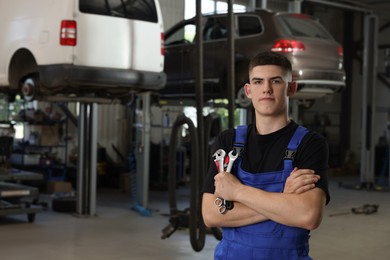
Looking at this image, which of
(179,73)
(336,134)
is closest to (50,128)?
(179,73)

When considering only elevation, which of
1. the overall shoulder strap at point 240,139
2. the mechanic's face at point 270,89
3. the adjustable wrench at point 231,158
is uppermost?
the mechanic's face at point 270,89

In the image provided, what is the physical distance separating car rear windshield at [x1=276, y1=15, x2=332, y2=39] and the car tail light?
22 centimetres

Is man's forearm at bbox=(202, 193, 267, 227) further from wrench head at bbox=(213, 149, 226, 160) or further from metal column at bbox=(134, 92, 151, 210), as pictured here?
metal column at bbox=(134, 92, 151, 210)

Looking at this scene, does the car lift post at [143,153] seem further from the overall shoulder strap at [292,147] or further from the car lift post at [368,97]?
the overall shoulder strap at [292,147]

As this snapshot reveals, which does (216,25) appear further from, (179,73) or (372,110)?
(372,110)

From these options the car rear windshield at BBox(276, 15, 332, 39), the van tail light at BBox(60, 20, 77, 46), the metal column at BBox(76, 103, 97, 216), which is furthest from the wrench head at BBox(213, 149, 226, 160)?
the car rear windshield at BBox(276, 15, 332, 39)

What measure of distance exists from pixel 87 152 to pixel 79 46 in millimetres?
2733

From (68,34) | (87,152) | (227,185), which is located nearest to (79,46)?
(68,34)

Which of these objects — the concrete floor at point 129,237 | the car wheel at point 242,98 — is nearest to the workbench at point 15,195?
the concrete floor at point 129,237

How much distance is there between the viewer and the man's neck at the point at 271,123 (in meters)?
2.42

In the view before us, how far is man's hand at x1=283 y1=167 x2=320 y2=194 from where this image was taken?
231 cm

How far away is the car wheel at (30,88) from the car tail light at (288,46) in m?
3.53

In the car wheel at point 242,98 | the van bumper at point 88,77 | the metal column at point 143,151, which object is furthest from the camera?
the metal column at point 143,151

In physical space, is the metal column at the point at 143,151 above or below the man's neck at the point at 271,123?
below
